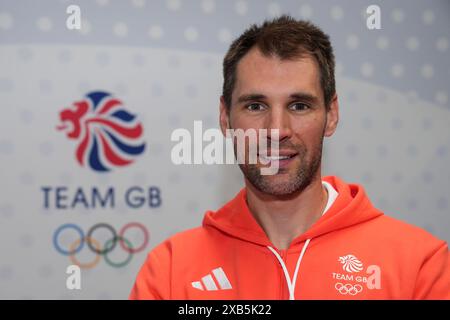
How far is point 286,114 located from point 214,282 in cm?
41

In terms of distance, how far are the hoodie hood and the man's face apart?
0.10m

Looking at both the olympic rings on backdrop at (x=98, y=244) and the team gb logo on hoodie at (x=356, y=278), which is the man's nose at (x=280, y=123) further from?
the olympic rings on backdrop at (x=98, y=244)

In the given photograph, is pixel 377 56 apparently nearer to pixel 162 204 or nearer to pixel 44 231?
pixel 162 204

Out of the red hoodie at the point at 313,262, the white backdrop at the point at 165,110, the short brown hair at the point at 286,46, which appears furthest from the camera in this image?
the white backdrop at the point at 165,110

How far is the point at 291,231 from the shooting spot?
1326mm

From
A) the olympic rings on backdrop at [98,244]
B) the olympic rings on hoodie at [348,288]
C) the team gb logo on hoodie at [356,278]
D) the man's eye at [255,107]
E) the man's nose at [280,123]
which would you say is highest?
the man's eye at [255,107]

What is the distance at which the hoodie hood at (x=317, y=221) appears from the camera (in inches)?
50.8

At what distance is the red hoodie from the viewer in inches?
46.3

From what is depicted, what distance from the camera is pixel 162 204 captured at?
79.7 inches

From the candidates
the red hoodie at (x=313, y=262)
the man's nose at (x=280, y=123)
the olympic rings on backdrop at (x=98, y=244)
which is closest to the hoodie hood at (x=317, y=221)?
the red hoodie at (x=313, y=262)

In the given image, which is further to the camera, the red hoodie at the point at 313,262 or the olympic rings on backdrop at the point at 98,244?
the olympic rings on backdrop at the point at 98,244

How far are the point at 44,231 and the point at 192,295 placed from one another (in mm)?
919

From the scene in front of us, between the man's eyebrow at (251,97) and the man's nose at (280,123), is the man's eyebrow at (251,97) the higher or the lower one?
the higher one

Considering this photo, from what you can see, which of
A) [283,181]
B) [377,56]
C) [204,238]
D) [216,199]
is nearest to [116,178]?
[216,199]
